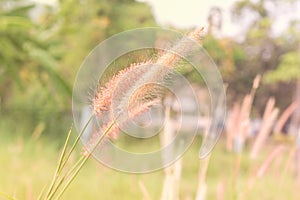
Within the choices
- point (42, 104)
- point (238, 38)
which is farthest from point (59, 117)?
point (238, 38)

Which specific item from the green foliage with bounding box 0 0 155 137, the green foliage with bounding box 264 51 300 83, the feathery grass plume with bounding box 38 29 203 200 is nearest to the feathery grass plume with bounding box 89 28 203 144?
the feathery grass plume with bounding box 38 29 203 200

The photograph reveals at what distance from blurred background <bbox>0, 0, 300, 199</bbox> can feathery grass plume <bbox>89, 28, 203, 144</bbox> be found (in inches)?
1.8

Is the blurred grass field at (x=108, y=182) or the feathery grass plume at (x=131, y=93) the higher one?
the blurred grass field at (x=108, y=182)

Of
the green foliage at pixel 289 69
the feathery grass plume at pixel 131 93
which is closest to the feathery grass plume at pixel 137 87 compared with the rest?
the feathery grass plume at pixel 131 93

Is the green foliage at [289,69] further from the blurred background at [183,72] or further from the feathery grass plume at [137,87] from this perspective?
the feathery grass plume at [137,87]

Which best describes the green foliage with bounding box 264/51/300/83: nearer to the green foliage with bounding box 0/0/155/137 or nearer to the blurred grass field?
the green foliage with bounding box 0/0/155/137

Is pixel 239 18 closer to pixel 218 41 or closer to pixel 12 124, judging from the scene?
pixel 218 41

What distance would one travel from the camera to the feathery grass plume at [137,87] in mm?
396

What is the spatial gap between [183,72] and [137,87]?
0.25 metres

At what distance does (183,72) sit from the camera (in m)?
0.64

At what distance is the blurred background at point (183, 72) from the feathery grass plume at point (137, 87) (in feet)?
0.15

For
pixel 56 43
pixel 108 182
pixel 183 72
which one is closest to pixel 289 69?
pixel 56 43

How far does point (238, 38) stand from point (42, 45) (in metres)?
8.51

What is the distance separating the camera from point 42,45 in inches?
91.2
